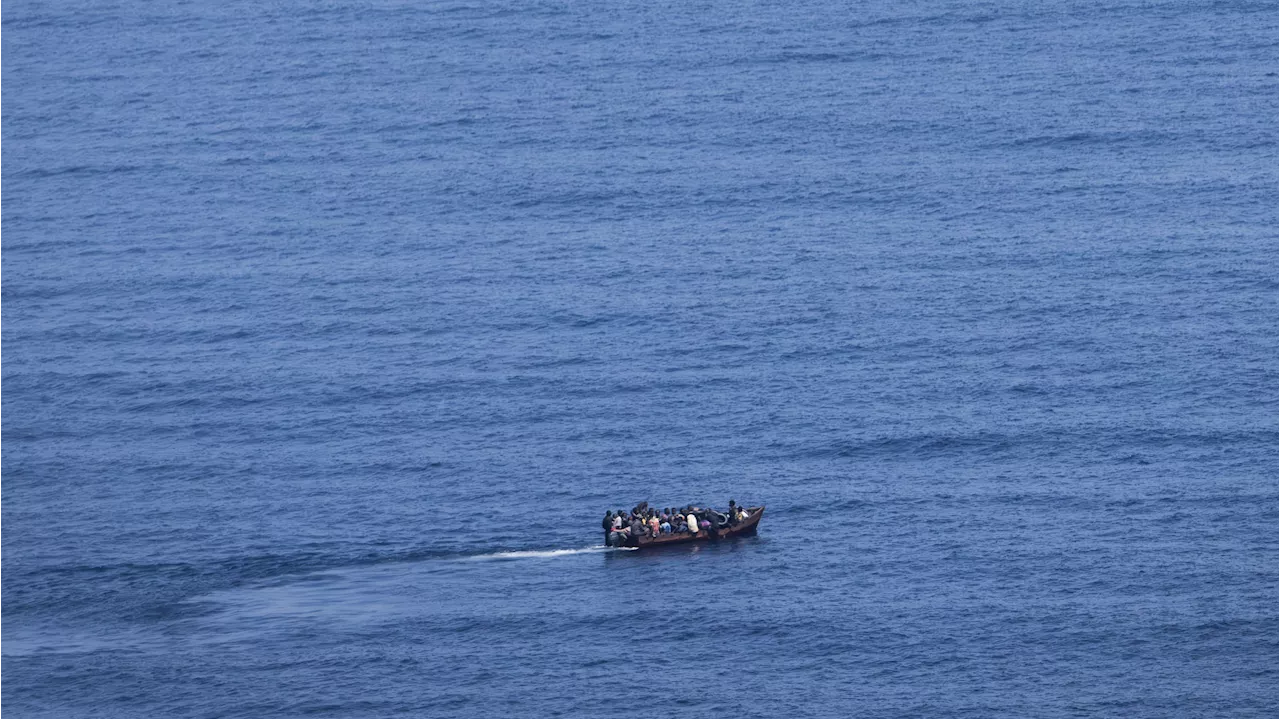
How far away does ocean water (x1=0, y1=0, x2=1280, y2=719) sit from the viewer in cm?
12225

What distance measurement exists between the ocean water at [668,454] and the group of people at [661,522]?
53.1 inches

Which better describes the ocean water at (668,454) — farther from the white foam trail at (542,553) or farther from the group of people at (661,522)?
the group of people at (661,522)

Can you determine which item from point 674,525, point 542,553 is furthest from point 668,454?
point 542,553

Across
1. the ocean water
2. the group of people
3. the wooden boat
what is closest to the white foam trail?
the ocean water

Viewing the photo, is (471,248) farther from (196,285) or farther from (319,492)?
(319,492)

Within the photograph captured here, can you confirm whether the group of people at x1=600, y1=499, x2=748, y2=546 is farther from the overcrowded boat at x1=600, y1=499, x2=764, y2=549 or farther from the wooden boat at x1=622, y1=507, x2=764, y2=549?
the wooden boat at x1=622, y1=507, x2=764, y2=549

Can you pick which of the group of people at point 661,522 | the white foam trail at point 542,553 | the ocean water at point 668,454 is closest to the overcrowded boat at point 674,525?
the group of people at point 661,522

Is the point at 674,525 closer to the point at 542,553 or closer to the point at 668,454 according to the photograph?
the point at 542,553

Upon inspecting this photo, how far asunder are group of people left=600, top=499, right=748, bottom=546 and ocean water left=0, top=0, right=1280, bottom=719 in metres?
1.35

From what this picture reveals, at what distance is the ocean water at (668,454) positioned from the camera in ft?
401

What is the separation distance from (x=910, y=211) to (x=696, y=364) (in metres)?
35.2

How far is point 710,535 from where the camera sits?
447ft

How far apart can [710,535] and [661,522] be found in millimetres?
3116

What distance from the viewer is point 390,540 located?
456 ft
